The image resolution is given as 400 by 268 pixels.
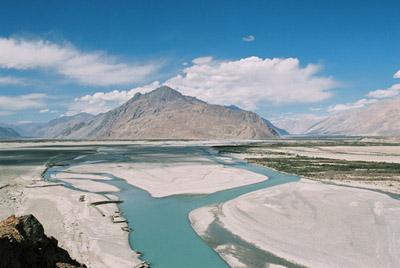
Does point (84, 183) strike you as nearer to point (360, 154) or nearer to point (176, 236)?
point (176, 236)

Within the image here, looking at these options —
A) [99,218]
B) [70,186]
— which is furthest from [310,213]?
[70,186]

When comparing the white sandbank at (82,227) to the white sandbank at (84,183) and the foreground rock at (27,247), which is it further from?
the foreground rock at (27,247)

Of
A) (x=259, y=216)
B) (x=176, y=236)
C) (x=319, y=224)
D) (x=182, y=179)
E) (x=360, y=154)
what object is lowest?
(x=176, y=236)

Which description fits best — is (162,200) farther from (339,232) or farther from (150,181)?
(339,232)

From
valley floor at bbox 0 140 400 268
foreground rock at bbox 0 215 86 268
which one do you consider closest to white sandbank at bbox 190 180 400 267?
valley floor at bbox 0 140 400 268

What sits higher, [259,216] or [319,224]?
[259,216]

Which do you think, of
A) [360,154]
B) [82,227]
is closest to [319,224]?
[82,227]
